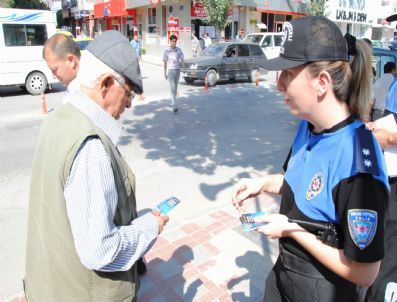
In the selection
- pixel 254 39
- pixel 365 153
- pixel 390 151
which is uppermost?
pixel 254 39

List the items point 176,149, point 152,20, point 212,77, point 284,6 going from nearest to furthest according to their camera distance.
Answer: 1. point 176,149
2. point 212,77
3. point 152,20
4. point 284,6

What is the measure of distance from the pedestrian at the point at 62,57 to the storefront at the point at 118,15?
→ 26534 millimetres

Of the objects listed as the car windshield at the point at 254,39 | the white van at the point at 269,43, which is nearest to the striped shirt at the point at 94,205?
the white van at the point at 269,43

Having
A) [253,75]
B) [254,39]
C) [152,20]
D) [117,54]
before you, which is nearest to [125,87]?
[117,54]

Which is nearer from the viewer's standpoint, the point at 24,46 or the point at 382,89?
the point at 382,89

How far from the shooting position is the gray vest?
137 cm

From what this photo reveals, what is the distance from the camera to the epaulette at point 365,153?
1312 millimetres

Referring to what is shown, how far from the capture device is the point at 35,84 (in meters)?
11.7

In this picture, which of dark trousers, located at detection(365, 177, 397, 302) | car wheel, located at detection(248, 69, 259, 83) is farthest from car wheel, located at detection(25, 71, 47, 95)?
dark trousers, located at detection(365, 177, 397, 302)

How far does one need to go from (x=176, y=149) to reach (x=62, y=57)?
3143mm

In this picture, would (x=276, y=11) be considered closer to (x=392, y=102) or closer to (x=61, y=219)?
(x=392, y=102)

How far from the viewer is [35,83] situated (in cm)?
1170

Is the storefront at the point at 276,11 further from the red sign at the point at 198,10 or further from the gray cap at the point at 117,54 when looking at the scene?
the gray cap at the point at 117,54

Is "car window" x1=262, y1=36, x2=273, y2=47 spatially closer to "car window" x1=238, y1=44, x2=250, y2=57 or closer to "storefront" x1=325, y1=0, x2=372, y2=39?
"car window" x1=238, y1=44, x2=250, y2=57
